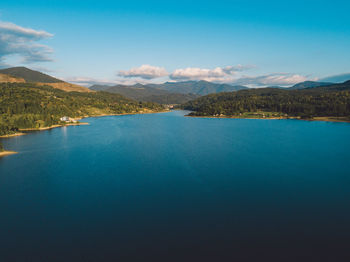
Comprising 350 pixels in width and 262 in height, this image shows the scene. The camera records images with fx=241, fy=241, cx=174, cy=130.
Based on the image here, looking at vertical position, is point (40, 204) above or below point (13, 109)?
below

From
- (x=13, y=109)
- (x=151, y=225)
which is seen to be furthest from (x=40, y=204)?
(x=13, y=109)

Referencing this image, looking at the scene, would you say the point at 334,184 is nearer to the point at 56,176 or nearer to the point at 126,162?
the point at 126,162

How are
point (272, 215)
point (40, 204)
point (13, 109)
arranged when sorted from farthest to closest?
point (13, 109), point (40, 204), point (272, 215)

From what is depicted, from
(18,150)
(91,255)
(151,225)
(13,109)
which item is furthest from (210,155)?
(13,109)

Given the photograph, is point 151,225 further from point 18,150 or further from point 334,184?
point 18,150

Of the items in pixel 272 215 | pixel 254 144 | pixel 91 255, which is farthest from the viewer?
pixel 254 144

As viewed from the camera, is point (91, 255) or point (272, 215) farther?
point (272, 215)
